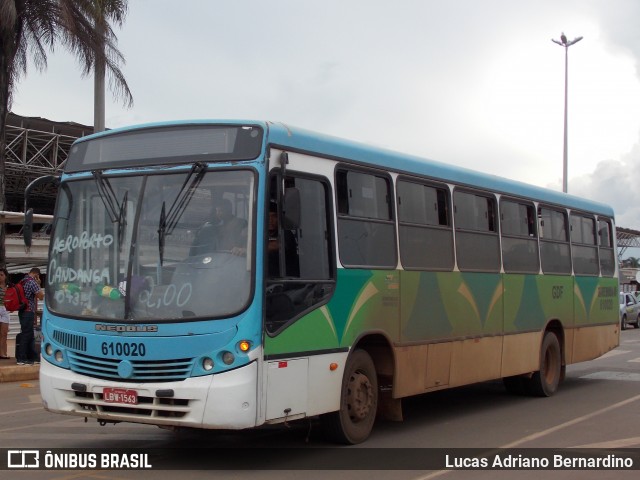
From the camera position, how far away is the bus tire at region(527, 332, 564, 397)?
1337 centimetres

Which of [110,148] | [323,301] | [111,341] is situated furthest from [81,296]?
[323,301]

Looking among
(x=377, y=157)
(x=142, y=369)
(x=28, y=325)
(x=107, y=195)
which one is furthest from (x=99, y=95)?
(x=142, y=369)

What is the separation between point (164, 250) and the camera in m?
7.58

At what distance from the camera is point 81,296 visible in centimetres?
799

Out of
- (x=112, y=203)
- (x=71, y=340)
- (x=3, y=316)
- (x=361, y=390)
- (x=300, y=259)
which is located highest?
(x=112, y=203)

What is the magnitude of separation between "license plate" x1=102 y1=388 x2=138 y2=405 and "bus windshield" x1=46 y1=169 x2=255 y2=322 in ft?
2.06

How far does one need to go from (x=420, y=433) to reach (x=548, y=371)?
461 cm

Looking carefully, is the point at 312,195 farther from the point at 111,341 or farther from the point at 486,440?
the point at 486,440

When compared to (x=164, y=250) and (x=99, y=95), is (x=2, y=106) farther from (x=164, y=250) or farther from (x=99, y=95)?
(x=164, y=250)

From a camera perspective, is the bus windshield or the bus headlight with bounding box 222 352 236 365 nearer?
the bus headlight with bounding box 222 352 236 365

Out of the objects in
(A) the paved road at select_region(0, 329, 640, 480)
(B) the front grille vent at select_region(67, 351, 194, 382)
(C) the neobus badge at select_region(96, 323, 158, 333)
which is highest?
(C) the neobus badge at select_region(96, 323, 158, 333)

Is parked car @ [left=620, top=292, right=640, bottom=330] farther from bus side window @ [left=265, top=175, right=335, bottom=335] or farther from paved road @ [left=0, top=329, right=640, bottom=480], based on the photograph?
bus side window @ [left=265, top=175, right=335, bottom=335]

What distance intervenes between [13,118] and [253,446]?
30.2 m

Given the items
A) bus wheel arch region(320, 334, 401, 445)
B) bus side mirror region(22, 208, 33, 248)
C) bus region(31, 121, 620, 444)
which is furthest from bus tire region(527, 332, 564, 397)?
bus side mirror region(22, 208, 33, 248)
